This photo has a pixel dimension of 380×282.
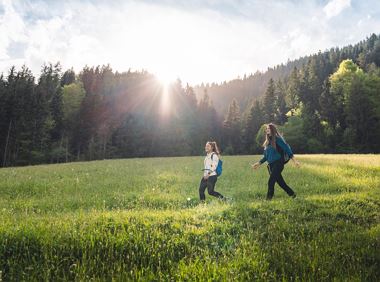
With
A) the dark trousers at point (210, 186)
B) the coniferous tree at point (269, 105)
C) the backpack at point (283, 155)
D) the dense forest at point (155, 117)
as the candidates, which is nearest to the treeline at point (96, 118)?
the dense forest at point (155, 117)

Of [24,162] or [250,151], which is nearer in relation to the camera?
[24,162]

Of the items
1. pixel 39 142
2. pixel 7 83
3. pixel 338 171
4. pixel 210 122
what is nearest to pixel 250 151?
pixel 210 122

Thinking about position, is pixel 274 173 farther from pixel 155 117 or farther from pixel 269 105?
Result: pixel 269 105

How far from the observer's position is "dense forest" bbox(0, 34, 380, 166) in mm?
64938

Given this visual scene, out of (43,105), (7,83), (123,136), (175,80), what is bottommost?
(123,136)

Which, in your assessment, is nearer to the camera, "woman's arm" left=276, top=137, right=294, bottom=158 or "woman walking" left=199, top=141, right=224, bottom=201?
"woman's arm" left=276, top=137, right=294, bottom=158

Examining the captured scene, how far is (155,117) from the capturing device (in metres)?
95.3

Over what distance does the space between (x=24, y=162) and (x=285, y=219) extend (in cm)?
6362

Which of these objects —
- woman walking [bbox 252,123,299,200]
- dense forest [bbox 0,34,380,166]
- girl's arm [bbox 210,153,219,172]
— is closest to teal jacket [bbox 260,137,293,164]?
woman walking [bbox 252,123,299,200]

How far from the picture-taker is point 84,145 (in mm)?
76312

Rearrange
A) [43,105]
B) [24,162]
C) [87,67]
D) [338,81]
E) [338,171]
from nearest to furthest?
[338,171], [24,162], [43,105], [338,81], [87,67]

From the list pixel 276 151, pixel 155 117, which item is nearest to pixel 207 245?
pixel 276 151

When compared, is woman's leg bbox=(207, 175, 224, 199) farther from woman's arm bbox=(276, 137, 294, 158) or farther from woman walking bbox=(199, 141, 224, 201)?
woman's arm bbox=(276, 137, 294, 158)

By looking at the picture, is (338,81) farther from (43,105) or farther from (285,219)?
(285,219)
